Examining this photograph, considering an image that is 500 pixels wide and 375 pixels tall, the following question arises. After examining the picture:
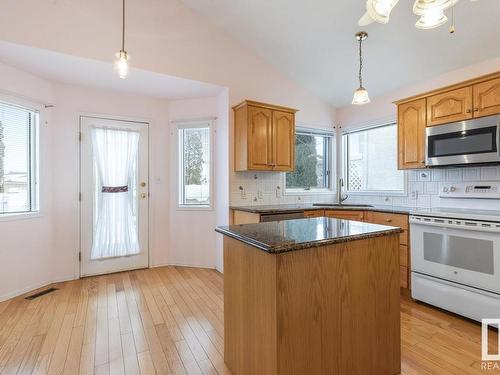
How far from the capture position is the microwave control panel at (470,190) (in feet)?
9.13

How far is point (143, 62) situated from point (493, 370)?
403 centimetres

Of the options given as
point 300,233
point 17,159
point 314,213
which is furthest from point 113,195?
point 300,233

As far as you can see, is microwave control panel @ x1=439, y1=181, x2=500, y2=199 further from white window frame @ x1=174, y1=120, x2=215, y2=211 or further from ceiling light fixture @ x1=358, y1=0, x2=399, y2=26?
white window frame @ x1=174, y1=120, x2=215, y2=211

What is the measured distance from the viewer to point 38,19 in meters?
2.59

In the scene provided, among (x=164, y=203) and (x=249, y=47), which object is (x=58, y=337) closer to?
(x=164, y=203)

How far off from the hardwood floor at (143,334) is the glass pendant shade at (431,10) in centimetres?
210

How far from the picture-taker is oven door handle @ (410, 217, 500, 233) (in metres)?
2.24

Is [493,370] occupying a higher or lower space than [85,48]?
lower

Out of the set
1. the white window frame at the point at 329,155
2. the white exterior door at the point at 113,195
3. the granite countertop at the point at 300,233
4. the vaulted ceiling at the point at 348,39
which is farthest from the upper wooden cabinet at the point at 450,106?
the white exterior door at the point at 113,195

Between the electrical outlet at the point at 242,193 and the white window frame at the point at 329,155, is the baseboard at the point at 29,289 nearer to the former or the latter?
the electrical outlet at the point at 242,193

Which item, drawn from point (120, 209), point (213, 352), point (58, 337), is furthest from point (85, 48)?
point (213, 352)

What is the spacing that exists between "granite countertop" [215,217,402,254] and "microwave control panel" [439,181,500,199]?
1883mm

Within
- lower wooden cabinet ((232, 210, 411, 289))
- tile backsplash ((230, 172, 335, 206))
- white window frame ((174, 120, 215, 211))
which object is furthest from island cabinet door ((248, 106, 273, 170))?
white window frame ((174, 120, 215, 211))

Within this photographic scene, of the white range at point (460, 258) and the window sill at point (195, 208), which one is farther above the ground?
the window sill at point (195, 208)
